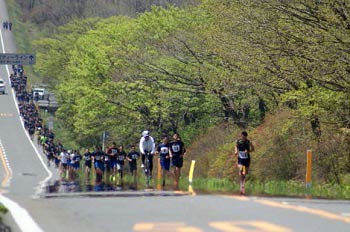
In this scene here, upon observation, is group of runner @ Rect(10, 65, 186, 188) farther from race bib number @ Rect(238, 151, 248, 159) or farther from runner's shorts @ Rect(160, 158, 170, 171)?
race bib number @ Rect(238, 151, 248, 159)

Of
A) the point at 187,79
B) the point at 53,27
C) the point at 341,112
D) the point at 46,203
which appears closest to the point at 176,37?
the point at 187,79

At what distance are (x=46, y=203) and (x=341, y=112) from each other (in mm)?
13111

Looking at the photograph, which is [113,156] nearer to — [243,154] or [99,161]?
[99,161]

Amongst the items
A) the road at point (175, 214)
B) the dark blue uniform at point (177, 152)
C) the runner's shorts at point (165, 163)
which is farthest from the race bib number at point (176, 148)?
the road at point (175, 214)

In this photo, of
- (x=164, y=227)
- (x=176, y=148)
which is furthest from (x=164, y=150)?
(x=164, y=227)

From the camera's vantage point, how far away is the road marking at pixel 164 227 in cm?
1113

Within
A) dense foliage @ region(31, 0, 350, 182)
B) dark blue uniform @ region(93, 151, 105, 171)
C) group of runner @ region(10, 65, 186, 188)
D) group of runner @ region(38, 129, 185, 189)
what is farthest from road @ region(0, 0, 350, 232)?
dark blue uniform @ region(93, 151, 105, 171)

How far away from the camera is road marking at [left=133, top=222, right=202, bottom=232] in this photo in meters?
11.1

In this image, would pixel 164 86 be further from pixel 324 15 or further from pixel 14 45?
pixel 14 45

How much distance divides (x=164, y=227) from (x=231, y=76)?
22722mm

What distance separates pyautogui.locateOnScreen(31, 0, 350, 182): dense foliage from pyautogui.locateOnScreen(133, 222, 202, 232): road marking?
514 inches

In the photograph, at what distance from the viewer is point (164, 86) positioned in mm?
46000

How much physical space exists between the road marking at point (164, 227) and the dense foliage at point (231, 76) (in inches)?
514

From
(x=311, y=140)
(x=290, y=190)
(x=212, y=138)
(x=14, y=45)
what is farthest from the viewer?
(x=14, y=45)
